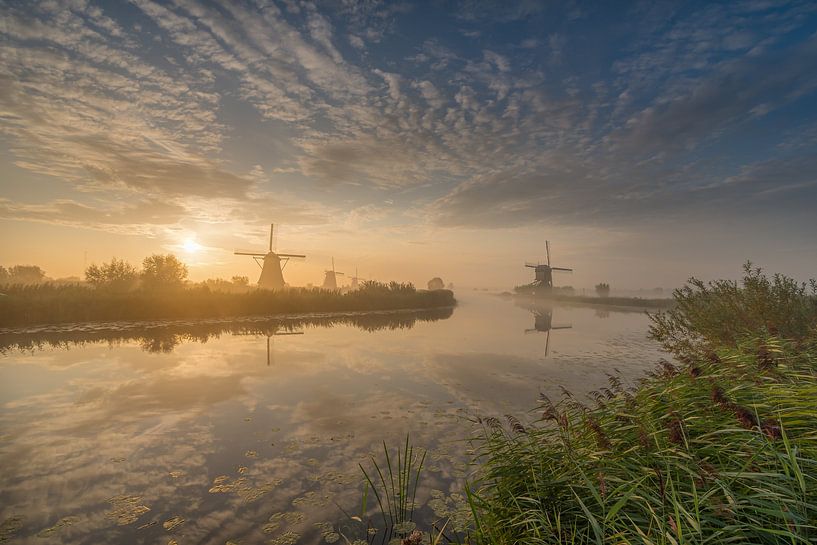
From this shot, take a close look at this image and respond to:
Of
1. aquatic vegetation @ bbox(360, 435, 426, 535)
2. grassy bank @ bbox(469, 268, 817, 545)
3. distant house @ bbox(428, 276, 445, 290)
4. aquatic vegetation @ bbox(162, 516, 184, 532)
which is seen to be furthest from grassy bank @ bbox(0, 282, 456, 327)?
distant house @ bbox(428, 276, 445, 290)

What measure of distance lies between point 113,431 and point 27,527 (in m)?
3.25

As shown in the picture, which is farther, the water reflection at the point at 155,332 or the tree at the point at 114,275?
the tree at the point at 114,275

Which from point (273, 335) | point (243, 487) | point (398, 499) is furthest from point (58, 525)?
point (273, 335)

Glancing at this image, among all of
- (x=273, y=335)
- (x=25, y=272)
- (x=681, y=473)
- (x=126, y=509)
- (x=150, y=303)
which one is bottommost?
(x=126, y=509)

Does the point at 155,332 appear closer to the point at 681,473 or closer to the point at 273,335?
the point at 273,335

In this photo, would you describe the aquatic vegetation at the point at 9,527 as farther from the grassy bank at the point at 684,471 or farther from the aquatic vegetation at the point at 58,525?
the grassy bank at the point at 684,471

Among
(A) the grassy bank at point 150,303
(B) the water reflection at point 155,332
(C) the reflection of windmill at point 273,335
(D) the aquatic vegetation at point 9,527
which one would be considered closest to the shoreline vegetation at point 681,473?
(D) the aquatic vegetation at point 9,527

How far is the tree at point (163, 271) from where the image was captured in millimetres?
39844

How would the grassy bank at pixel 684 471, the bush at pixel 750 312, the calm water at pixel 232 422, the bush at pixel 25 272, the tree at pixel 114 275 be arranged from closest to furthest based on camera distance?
the grassy bank at pixel 684 471, the calm water at pixel 232 422, the bush at pixel 750 312, the tree at pixel 114 275, the bush at pixel 25 272

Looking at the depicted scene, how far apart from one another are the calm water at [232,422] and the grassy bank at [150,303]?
16.1 ft

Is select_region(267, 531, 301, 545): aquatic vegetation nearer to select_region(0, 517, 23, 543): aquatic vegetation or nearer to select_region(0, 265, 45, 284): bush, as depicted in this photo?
select_region(0, 517, 23, 543): aquatic vegetation

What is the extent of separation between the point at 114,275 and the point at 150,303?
20.4m

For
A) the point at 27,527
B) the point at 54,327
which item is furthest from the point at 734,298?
the point at 54,327

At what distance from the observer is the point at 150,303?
24.8 metres
